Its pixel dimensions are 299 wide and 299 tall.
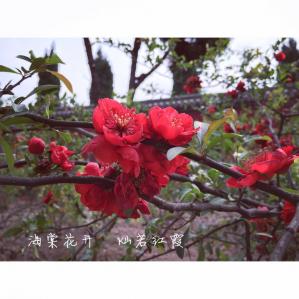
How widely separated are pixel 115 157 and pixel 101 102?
0.27 ft

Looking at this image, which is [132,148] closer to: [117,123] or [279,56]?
[117,123]

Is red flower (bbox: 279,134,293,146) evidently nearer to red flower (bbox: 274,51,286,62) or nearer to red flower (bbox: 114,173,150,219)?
red flower (bbox: 274,51,286,62)

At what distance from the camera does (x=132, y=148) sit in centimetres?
53

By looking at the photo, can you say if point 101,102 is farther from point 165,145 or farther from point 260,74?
point 260,74

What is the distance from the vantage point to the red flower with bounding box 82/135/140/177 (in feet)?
1.70

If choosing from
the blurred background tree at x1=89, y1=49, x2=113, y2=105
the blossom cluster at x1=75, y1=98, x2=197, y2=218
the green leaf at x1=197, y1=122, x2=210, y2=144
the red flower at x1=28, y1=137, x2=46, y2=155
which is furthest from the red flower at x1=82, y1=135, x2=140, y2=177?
the blurred background tree at x1=89, y1=49, x2=113, y2=105

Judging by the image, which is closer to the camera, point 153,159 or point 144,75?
point 153,159

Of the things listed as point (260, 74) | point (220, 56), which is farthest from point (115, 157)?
point (220, 56)

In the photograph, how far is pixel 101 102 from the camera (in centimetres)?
56

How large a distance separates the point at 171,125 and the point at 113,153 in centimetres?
9

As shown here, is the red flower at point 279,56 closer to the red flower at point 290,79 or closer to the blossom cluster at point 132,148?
the red flower at point 290,79

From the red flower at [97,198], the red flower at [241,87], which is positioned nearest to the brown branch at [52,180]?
the red flower at [97,198]

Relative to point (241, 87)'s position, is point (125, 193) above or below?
below

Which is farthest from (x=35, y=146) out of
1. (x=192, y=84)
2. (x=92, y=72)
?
(x=192, y=84)
